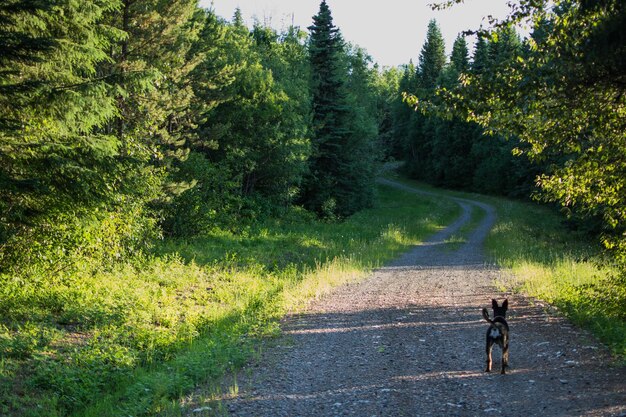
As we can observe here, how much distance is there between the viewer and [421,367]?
678 cm

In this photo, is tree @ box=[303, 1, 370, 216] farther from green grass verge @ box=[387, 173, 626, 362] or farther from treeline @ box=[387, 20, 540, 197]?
green grass verge @ box=[387, 173, 626, 362]

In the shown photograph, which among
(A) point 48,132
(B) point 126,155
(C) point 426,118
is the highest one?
(C) point 426,118

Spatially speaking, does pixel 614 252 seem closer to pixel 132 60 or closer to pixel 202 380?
pixel 202 380

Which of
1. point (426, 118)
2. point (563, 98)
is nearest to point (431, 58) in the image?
point (426, 118)

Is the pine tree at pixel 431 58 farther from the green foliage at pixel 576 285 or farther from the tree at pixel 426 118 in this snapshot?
the green foliage at pixel 576 285

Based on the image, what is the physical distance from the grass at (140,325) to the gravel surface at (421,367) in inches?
28.9

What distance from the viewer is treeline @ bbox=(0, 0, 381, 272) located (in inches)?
384

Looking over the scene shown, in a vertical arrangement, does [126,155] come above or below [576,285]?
above

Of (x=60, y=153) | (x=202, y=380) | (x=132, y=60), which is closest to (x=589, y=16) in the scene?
(x=202, y=380)

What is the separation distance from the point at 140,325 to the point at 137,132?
9.04 metres

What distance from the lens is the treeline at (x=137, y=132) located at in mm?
9766

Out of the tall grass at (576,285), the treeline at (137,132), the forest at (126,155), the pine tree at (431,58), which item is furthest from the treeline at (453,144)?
the forest at (126,155)

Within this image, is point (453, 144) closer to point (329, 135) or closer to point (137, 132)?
point (329, 135)

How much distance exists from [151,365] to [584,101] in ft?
24.5
